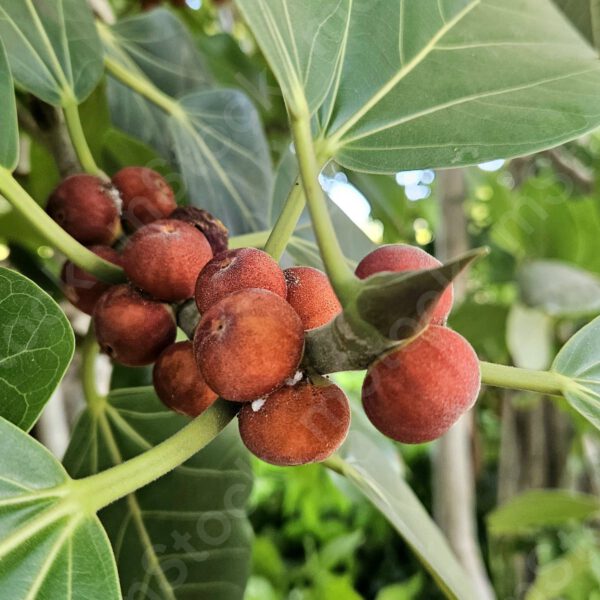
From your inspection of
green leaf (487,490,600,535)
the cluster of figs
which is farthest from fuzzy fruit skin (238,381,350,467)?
green leaf (487,490,600,535)

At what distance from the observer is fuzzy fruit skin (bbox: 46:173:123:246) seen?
482 mm

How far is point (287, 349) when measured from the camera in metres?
0.29

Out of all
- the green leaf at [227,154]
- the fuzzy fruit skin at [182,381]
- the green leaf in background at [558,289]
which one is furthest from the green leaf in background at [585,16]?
the green leaf in background at [558,289]

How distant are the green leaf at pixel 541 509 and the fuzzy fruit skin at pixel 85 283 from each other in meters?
1.05

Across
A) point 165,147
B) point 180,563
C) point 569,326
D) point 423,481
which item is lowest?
point 423,481

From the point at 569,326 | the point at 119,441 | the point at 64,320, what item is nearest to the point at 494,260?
the point at 569,326

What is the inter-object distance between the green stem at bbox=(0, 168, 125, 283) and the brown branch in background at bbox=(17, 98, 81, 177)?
225 millimetres

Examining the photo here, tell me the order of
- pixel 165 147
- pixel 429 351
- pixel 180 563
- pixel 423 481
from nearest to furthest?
pixel 429 351
pixel 180 563
pixel 165 147
pixel 423 481

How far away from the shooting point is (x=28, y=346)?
0.41 metres

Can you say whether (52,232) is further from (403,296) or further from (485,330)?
(485,330)

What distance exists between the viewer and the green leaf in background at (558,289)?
109cm

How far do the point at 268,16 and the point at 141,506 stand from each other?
37 cm

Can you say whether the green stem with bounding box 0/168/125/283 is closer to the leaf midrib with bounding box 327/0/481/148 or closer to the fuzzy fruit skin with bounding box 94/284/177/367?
the fuzzy fruit skin with bounding box 94/284/177/367

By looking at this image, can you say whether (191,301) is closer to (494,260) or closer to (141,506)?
(141,506)
